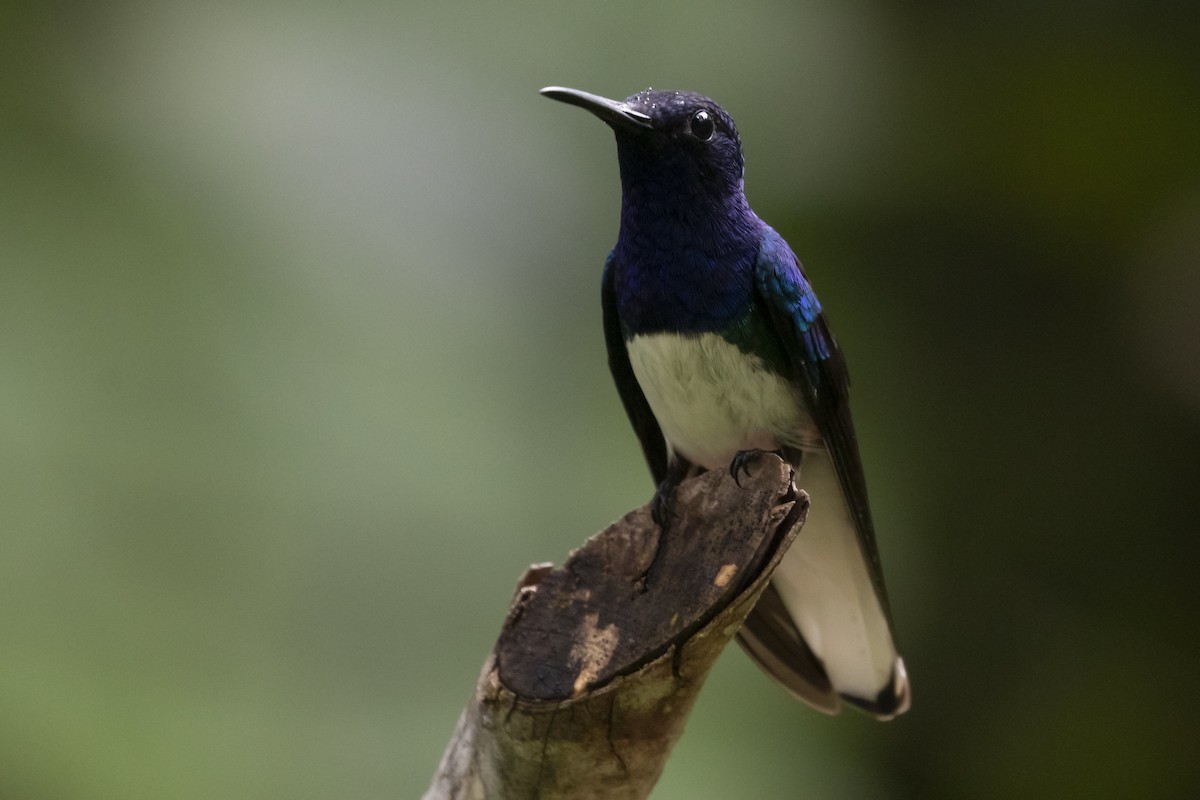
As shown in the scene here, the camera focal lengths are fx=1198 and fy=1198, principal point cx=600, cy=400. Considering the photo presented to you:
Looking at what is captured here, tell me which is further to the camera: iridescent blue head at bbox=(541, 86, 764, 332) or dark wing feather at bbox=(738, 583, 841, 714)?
dark wing feather at bbox=(738, 583, 841, 714)

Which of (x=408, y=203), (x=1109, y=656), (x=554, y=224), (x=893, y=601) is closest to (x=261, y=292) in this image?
(x=408, y=203)

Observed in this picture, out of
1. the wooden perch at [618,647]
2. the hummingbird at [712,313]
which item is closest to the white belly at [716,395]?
the hummingbird at [712,313]

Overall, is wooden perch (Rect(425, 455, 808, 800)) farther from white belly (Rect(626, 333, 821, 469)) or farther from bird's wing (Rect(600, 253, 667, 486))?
bird's wing (Rect(600, 253, 667, 486))

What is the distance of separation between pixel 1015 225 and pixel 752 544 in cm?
297

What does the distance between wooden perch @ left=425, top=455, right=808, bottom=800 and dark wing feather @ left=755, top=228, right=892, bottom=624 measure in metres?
0.38

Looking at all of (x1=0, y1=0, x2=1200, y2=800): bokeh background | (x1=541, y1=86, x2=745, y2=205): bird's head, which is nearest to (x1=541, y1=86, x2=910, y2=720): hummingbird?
(x1=541, y1=86, x2=745, y2=205): bird's head

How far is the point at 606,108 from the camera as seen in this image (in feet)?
6.75

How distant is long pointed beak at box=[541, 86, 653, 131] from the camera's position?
200 centimetres

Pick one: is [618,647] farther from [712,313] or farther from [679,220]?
[679,220]

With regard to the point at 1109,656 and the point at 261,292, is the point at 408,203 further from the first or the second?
the point at 1109,656

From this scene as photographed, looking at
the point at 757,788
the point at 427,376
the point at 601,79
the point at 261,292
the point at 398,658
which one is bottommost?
the point at 757,788

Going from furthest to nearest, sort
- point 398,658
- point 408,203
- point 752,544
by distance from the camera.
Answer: point 408,203
point 398,658
point 752,544

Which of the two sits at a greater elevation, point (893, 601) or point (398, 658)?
point (398, 658)

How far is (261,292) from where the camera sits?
3592mm
